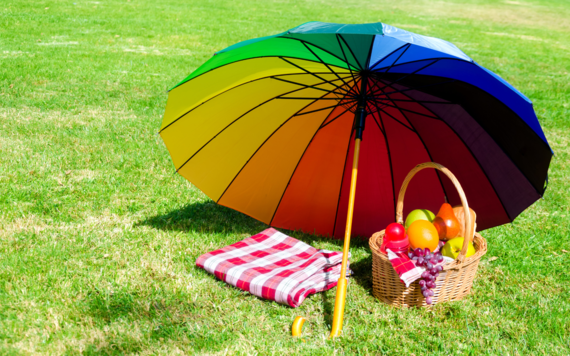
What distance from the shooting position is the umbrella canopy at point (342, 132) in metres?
2.95

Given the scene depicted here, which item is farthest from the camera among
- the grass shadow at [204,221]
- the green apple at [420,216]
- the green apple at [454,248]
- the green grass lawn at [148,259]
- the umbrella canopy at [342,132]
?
the grass shadow at [204,221]

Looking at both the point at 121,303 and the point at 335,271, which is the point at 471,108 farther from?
the point at 121,303

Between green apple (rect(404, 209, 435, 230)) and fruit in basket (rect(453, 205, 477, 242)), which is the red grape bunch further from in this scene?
green apple (rect(404, 209, 435, 230))

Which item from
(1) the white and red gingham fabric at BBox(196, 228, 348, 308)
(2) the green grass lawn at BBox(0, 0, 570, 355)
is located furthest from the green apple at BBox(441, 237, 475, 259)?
(1) the white and red gingham fabric at BBox(196, 228, 348, 308)

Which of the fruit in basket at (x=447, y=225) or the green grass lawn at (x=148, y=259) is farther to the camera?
the fruit in basket at (x=447, y=225)

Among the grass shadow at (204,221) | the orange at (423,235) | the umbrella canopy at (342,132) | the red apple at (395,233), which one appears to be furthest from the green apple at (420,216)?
the grass shadow at (204,221)

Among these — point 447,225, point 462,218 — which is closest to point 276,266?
point 447,225

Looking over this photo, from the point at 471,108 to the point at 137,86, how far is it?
19.5ft

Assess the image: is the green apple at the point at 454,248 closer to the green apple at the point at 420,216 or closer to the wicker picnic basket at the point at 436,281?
the wicker picnic basket at the point at 436,281

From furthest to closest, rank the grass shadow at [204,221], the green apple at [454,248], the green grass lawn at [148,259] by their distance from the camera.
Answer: the grass shadow at [204,221], the green apple at [454,248], the green grass lawn at [148,259]

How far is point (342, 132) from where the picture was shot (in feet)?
12.0

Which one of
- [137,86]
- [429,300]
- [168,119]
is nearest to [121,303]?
[168,119]

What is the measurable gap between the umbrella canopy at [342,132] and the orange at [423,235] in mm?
677

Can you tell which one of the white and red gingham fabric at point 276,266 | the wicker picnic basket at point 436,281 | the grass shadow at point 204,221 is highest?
the wicker picnic basket at point 436,281
